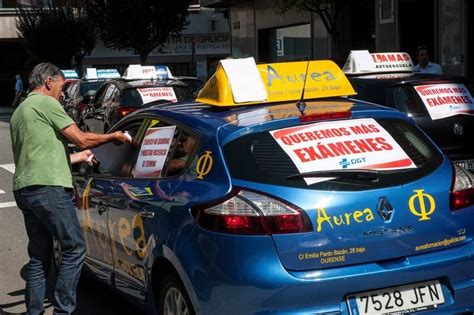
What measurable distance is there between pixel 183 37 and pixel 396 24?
27.7m

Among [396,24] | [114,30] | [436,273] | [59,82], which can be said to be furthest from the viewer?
[114,30]

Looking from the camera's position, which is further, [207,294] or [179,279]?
[179,279]

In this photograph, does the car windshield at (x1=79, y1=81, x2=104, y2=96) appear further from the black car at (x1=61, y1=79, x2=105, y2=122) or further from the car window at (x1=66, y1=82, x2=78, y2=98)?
the car window at (x1=66, y1=82, x2=78, y2=98)

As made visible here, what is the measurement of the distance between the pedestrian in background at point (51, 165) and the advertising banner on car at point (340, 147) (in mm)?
1365

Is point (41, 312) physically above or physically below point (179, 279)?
below

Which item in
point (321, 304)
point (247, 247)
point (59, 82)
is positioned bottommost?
point (321, 304)

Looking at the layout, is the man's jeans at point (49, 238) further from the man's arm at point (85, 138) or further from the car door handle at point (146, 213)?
the car door handle at point (146, 213)

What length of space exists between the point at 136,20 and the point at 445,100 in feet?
79.9

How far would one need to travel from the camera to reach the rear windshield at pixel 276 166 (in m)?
3.32

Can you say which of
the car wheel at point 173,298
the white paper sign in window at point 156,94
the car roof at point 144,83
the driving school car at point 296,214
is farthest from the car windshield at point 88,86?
the car wheel at point 173,298

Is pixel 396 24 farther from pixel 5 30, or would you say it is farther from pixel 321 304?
pixel 5 30

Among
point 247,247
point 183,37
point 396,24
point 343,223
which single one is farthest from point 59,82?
point 183,37

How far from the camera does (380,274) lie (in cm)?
324

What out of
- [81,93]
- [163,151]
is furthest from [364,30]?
[163,151]
